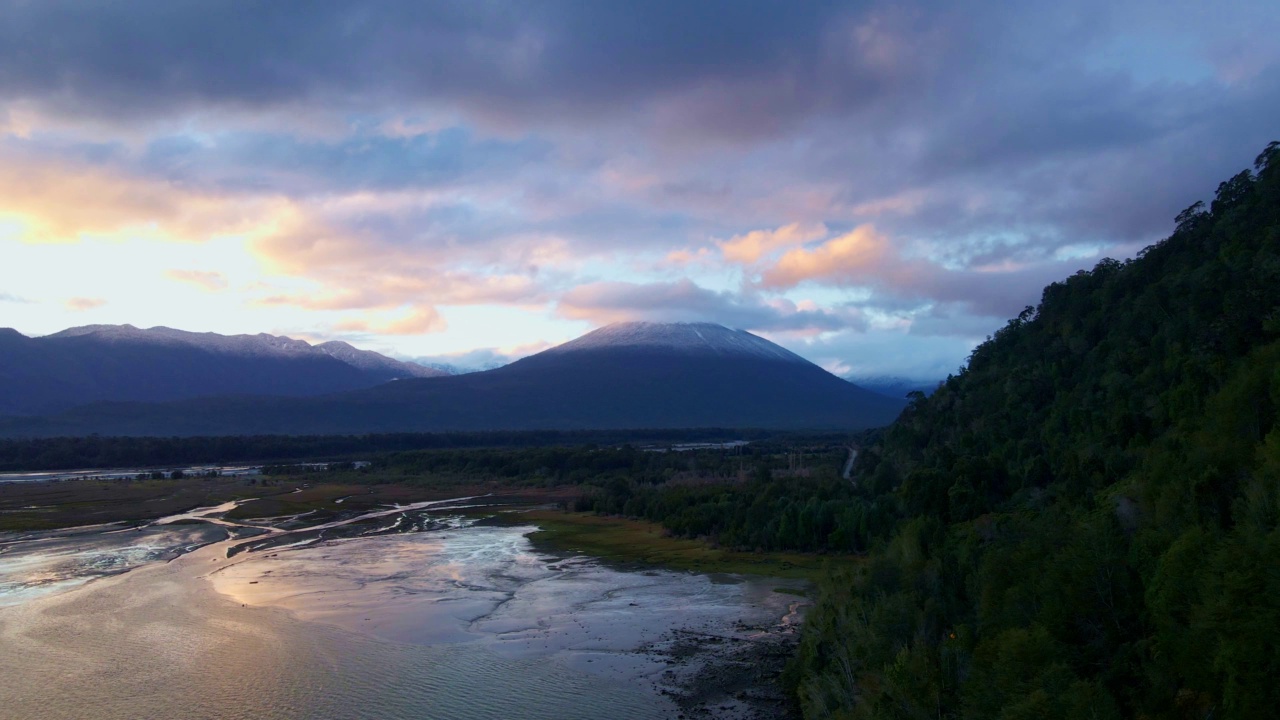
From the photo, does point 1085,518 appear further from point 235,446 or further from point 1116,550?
point 235,446

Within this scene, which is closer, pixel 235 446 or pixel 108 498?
pixel 108 498

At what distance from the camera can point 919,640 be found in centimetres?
1944

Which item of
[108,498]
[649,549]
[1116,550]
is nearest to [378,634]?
[649,549]

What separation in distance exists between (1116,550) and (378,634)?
81.2 feet

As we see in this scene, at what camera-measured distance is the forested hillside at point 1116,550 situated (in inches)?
571

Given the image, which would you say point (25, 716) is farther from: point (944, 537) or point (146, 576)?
point (944, 537)

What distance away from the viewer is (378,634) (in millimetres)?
32906

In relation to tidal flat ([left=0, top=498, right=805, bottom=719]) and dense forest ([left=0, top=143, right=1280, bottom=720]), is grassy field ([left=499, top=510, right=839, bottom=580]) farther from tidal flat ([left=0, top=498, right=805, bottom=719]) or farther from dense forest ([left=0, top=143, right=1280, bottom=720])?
tidal flat ([left=0, top=498, right=805, bottom=719])

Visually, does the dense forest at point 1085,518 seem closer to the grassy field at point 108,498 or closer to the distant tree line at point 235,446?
the grassy field at point 108,498

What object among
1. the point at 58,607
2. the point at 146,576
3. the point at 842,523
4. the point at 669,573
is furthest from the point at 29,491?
the point at 842,523

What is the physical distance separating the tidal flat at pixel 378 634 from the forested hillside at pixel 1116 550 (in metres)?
5.40

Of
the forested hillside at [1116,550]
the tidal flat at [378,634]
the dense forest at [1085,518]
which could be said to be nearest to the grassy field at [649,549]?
the dense forest at [1085,518]

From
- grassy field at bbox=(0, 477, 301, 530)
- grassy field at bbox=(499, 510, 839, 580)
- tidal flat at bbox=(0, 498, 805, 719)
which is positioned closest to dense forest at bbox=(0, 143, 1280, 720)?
grassy field at bbox=(499, 510, 839, 580)

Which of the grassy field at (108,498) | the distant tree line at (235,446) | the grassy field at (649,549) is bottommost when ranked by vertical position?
the grassy field at (649,549)
